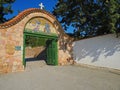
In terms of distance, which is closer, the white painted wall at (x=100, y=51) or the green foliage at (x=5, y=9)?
the white painted wall at (x=100, y=51)

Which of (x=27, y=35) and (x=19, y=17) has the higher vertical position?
(x=19, y=17)

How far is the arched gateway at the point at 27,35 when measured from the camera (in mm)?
13008

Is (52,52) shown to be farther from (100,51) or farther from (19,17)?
(19,17)

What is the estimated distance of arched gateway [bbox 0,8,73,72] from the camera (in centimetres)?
1301

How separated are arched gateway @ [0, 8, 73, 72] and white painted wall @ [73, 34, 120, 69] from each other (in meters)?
1.61

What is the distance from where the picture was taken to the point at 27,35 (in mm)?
14664

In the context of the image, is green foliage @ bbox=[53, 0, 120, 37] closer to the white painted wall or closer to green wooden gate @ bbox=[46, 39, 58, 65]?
the white painted wall

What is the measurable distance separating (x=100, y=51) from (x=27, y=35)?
653 cm

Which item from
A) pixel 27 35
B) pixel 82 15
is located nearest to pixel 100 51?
pixel 82 15

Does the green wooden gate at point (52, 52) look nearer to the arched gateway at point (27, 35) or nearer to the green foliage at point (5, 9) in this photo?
the arched gateway at point (27, 35)

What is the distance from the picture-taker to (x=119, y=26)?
13141 millimetres

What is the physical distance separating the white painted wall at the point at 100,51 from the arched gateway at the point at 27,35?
5.27 ft

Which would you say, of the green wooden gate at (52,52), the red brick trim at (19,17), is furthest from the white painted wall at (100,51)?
the red brick trim at (19,17)

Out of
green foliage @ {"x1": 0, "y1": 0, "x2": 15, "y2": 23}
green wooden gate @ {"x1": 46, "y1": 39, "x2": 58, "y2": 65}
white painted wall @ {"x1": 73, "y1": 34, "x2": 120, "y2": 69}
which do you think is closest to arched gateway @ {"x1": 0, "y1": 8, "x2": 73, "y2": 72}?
green wooden gate @ {"x1": 46, "y1": 39, "x2": 58, "y2": 65}
